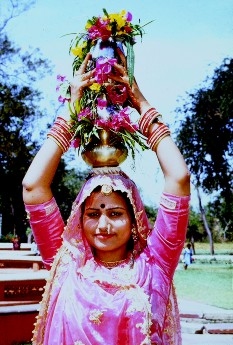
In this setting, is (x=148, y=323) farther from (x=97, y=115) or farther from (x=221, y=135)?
(x=221, y=135)

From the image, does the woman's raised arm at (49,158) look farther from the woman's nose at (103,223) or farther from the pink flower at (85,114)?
the woman's nose at (103,223)

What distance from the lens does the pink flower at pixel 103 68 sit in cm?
286

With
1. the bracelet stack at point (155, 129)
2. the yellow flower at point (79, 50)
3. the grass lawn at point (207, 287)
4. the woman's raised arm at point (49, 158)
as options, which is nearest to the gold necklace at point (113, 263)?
the woman's raised arm at point (49, 158)

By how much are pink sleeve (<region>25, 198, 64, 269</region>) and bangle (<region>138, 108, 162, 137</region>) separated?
58 cm

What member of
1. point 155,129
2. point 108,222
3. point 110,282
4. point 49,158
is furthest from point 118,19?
point 110,282

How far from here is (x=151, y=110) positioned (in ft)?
9.46

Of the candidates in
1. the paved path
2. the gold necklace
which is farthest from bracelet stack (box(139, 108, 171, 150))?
the paved path

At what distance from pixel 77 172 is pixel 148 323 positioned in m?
55.6

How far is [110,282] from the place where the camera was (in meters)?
2.72

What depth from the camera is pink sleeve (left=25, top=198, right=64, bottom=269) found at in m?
2.85

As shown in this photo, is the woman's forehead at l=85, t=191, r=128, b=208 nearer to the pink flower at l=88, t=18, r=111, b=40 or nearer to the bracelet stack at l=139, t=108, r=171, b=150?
the bracelet stack at l=139, t=108, r=171, b=150

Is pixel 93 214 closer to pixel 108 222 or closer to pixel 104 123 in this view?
pixel 108 222

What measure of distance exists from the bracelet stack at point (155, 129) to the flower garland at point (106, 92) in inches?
2.5

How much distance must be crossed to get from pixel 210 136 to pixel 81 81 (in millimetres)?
27426
